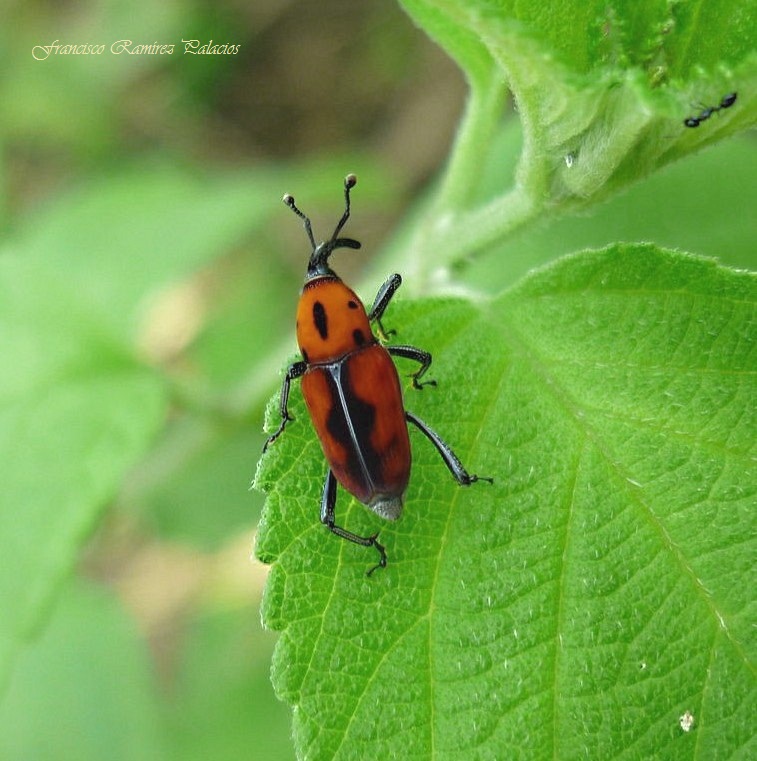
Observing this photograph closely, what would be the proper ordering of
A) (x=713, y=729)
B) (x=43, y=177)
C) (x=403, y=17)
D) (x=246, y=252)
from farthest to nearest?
(x=43, y=177)
(x=246, y=252)
(x=403, y=17)
(x=713, y=729)

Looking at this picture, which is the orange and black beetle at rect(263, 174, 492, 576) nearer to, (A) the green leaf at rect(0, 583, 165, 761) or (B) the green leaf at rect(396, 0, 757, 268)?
(B) the green leaf at rect(396, 0, 757, 268)

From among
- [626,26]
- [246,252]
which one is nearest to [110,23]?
[246,252]

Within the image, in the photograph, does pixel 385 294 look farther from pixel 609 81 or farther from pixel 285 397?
pixel 609 81

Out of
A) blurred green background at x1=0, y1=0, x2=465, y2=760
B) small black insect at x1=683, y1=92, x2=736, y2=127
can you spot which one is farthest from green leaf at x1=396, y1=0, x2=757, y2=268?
blurred green background at x1=0, y1=0, x2=465, y2=760

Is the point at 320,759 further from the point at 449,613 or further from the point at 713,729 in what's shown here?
the point at 713,729

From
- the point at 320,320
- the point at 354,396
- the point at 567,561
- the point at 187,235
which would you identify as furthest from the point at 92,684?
the point at 567,561

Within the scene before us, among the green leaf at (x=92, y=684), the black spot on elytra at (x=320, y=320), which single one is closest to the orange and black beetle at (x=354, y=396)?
the black spot on elytra at (x=320, y=320)
